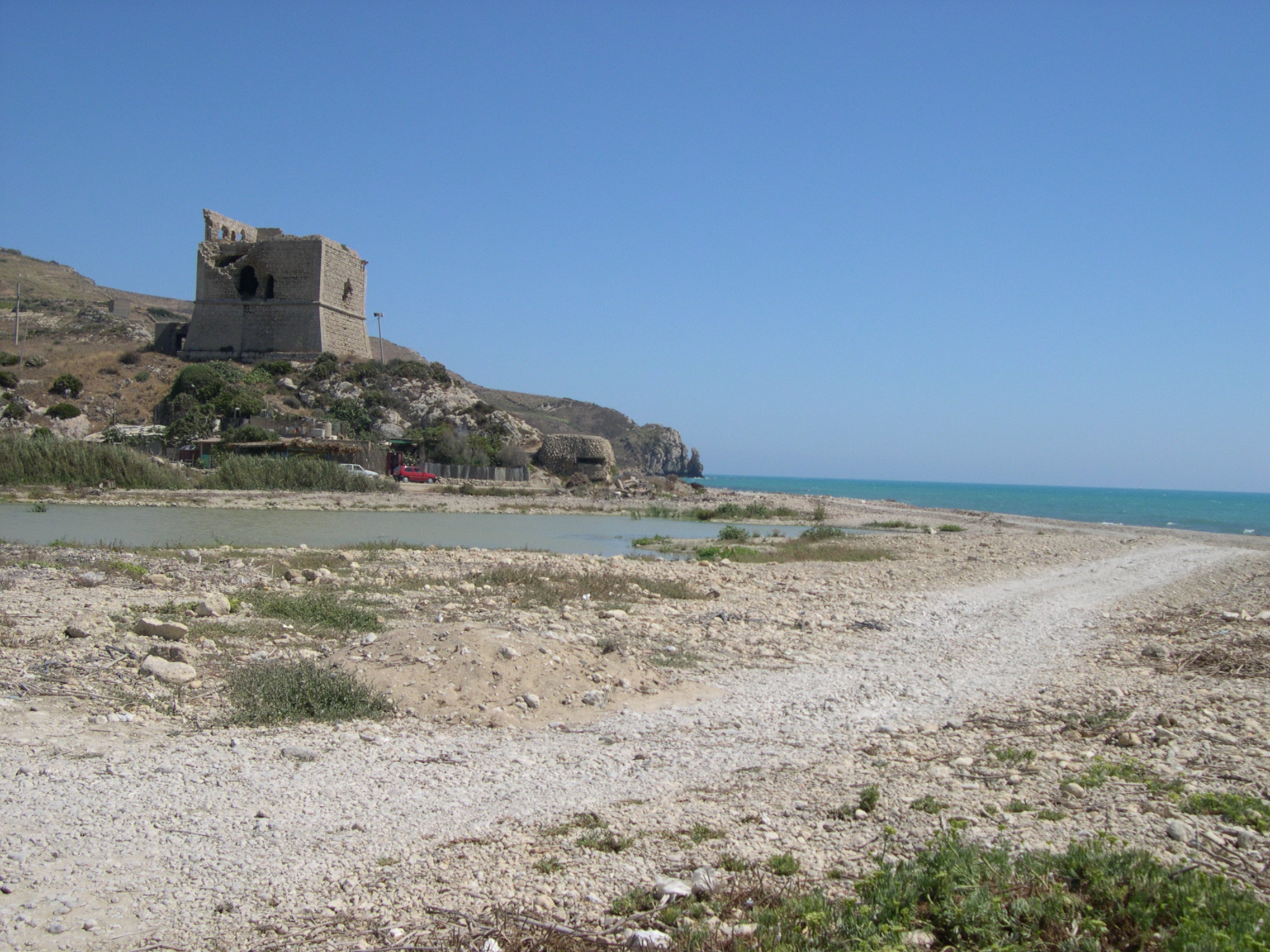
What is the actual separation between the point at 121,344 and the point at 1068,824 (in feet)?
220

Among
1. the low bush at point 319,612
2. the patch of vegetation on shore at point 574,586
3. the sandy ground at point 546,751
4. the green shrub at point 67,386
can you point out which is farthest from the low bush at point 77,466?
the low bush at point 319,612

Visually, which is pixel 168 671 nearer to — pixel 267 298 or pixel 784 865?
pixel 784 865

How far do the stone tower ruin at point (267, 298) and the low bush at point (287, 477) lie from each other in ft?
62.1

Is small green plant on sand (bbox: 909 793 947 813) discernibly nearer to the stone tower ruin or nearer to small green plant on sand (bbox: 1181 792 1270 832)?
small green plant on sand (bbox: 1181 792 1270 832)

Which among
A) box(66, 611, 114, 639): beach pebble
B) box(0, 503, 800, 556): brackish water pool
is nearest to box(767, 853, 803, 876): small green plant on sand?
box(66, 611, 114, 639): beach pebble

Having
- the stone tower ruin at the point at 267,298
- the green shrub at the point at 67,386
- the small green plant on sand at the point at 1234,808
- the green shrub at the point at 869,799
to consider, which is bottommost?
the green shrub at the point at 869,799

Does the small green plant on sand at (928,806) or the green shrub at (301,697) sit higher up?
the small green plant on sand at (928,806)

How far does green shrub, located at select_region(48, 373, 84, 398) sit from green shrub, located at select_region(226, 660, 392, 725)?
49.1 meters

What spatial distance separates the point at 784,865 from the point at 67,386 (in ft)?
176

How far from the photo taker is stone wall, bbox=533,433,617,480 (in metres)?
49.6

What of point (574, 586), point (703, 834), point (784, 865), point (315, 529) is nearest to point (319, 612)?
point (574, 586)

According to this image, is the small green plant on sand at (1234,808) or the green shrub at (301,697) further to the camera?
the green shrub at (301,697)

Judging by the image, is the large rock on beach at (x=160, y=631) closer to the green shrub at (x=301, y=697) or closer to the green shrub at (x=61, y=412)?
the green shrub at (x=301, y=697)

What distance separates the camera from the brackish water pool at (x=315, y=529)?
59.6 ft
